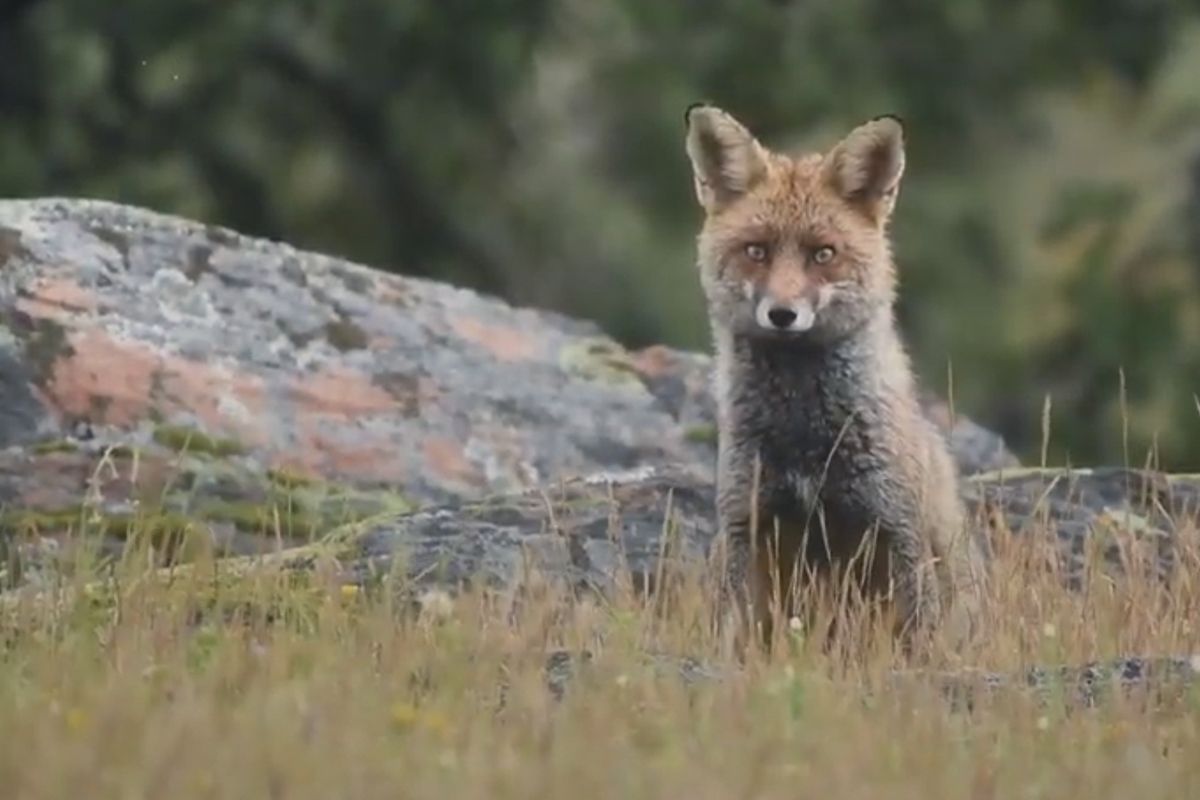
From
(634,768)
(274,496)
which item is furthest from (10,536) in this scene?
(634,768)

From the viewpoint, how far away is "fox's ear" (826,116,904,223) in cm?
994

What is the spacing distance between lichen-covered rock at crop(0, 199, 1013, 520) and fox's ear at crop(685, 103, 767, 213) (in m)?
2.35

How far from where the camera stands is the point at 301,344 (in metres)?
12.5

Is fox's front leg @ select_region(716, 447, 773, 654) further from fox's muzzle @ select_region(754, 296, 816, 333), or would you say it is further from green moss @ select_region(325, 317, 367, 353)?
green moss @ select_region(325, 317, 367, 353)

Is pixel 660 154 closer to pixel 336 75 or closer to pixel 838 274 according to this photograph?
pixel 336 75

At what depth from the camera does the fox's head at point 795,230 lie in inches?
382

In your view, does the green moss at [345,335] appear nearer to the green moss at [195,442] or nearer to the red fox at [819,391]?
the green moss at [195,442]

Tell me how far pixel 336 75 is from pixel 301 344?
10.3 m

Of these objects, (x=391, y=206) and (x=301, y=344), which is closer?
(x=301, y=344)

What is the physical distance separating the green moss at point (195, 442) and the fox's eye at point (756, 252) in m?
2.68

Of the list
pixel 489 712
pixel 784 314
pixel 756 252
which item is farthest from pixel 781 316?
pixel 489 712

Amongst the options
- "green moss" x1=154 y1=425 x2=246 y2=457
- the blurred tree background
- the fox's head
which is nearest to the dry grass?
the fox's head

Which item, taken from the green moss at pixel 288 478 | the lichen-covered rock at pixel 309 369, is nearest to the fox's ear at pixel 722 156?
the green moss at pixel 288 478

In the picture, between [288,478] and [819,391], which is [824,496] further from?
[288,478]
